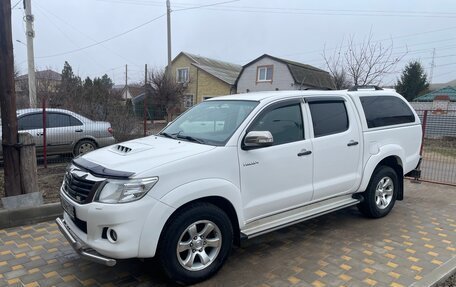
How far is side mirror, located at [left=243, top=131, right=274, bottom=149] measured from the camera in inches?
146

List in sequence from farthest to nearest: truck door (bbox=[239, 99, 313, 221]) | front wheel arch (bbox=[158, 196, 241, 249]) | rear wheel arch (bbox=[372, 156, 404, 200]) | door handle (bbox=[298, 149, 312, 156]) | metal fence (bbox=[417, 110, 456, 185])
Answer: metal fence (bbox=[417, 110, 456, 185]), rear wheel arch (bbox=[372, 156, 404, 200]), door handle (bbox=[298, 149, 312, 156]), truck door (bbox=[239, 99, 313, 221]), front wheel arch (bbox=[158, 196, 241, 249])

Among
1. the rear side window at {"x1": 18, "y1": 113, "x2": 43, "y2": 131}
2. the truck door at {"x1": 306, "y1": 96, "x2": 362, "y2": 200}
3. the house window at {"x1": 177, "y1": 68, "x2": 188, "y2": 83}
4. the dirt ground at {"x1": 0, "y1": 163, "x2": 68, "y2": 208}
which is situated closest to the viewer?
Answer: the truck door at {"x1": 306, "y1": 96, "x2": 362, "y2": 200}

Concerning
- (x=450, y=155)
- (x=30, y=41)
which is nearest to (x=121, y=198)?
(x=450, y=155)

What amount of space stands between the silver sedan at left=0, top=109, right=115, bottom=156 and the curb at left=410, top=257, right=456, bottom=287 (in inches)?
331

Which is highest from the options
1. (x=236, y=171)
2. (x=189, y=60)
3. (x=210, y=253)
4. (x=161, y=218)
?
(x=189, y=60)

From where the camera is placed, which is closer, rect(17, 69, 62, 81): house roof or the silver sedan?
the silver sedan

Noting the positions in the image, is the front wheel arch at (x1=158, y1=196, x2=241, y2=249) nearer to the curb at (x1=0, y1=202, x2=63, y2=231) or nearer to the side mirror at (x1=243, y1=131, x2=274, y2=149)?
the side mirror at (x1=243, y1=131, x2=274, y2=149)

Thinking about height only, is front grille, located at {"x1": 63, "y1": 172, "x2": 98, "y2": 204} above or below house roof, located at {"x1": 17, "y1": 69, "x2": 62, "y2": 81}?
below

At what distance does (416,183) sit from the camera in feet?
26.7

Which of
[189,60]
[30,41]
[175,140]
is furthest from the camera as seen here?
[189,60]

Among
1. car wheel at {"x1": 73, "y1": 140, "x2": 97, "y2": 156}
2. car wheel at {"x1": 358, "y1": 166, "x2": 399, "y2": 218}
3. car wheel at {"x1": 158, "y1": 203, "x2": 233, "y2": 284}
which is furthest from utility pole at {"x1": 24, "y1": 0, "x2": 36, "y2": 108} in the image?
car wheel at {"x1": 358, "y1": 166, "x2": 399, "y2": 218}

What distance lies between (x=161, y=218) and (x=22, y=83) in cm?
2292

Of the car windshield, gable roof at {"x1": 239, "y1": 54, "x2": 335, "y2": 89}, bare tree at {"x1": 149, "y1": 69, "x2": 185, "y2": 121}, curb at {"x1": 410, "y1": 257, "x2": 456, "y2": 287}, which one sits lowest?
curb at {"x1": 410, "y1": 257, "x2": 456, "y2": 287}

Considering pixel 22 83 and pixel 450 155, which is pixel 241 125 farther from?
pixel 22 83
